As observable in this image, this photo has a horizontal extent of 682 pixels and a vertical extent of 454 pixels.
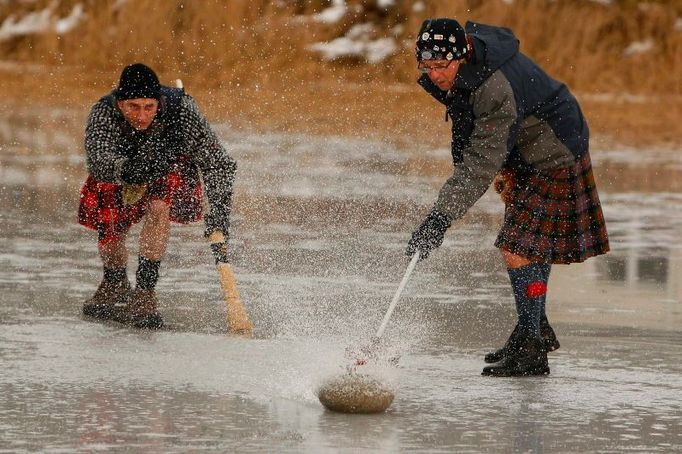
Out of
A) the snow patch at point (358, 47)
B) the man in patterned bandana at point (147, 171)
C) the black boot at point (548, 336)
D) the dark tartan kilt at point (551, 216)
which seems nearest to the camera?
the dark tartan kilt at point (551, 216)

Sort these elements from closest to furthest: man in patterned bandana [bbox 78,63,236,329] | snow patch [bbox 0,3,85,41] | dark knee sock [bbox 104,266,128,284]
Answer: man in patterned bandana [bbox 78,63,236,329], dark knee sock [bbox 104,266,128,284], snow patch [bbox 0,3,85,41]

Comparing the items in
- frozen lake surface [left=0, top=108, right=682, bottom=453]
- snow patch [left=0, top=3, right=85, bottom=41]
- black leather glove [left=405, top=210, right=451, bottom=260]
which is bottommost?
frozen lake surface [left=0, top=108, right=682, bottom=453]

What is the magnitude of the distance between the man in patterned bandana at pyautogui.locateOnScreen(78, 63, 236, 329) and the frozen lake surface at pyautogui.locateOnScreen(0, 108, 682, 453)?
23cm

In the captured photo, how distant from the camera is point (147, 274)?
9242mm

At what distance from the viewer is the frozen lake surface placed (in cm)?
681

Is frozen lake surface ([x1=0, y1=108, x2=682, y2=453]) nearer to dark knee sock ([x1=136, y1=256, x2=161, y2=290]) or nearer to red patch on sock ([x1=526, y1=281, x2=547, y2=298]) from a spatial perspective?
dark knee sock ([x1=136, y1=256, x2=161, y2=290])

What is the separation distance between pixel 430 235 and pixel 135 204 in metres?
2.24

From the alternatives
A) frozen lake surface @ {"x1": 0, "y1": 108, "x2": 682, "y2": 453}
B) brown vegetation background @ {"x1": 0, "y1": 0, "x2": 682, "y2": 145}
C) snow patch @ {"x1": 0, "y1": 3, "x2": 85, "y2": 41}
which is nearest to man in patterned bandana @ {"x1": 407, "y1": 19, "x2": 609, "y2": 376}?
frozen lake surface @ {"x1": 0, "y1": 108, "x2": 682, "y2": 453}

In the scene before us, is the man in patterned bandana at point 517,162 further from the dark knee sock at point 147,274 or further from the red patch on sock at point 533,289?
the dark knee sock at point 147,274

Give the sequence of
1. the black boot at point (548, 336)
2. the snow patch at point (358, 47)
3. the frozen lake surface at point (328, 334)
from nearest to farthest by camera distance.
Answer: the frozen lake surface at point (328, 334), the black boot at point (548, 336), the snow patch at point (358, 47)

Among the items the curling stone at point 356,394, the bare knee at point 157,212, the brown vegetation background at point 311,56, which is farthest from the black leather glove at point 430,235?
the brown vegetation background at point 311,56

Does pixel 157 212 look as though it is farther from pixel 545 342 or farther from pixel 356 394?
pixel 356 394

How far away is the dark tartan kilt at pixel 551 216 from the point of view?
26.7 ft

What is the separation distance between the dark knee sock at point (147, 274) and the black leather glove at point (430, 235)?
1.88 metres
